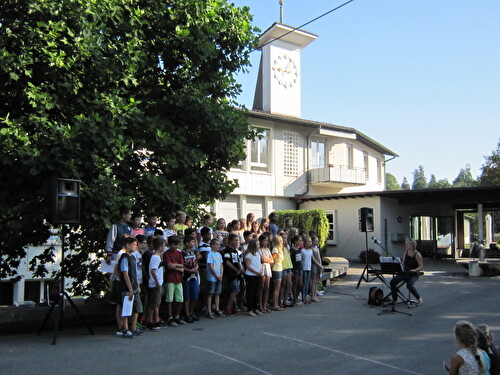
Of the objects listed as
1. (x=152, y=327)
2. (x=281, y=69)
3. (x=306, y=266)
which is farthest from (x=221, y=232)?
(x=281, y=69)

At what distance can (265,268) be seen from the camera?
10578 millimetres

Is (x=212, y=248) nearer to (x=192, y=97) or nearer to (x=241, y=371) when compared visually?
(x=192, y=97)

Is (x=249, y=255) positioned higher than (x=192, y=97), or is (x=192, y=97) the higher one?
(x=192, y=97)

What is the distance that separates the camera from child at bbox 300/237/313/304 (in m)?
11.7

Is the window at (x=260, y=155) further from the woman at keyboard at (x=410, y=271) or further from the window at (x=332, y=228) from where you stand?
the woman at keyboard at (x=410, y=271)

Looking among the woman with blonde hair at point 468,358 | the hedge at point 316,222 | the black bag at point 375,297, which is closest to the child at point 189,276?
the black bag at point 375,297

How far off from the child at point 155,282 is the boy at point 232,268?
186cm

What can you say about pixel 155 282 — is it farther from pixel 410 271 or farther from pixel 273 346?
pixel 410 271

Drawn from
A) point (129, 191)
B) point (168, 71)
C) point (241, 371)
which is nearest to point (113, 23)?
point (168, 71)

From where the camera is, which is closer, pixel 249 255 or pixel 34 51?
pixel 34 51

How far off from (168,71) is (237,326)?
5716mm

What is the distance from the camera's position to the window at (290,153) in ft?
91.8

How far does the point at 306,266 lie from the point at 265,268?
154 centimetres

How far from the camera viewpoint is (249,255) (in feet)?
33.8
